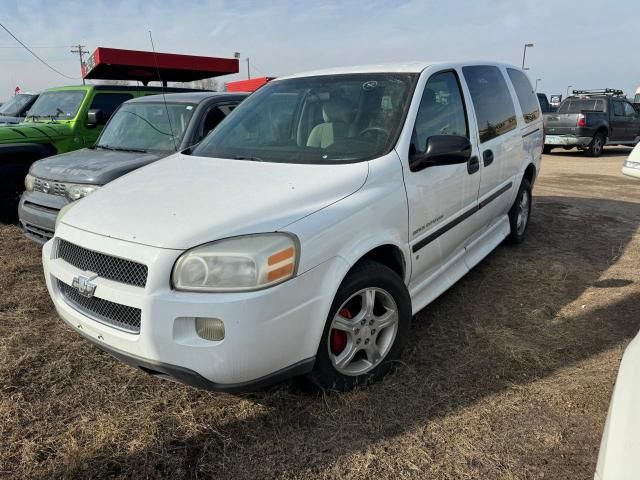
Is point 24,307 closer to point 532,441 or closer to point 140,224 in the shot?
point 140,224

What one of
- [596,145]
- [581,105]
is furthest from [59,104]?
[581,105]

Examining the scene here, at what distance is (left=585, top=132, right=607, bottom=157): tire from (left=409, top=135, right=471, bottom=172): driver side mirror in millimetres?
13726

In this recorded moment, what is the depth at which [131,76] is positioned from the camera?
10.0 metres

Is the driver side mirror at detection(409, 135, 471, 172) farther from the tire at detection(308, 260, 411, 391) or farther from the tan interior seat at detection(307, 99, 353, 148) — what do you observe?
the tire at detection(308, 260, 411, 391)

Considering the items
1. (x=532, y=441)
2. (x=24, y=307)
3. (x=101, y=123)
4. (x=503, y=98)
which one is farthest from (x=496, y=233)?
(x=101, y=123)

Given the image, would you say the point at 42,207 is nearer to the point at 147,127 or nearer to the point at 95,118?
the point at 147,127

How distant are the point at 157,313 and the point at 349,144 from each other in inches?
58.9

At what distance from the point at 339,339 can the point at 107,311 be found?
1.16 m

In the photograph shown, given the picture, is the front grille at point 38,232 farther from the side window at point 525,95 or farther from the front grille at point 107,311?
the side window at point 525,95

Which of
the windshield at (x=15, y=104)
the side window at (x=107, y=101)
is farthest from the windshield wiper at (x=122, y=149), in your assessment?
the windshield at (x=15, y=104)

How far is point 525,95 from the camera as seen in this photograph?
504 cm

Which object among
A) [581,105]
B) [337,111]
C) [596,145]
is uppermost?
[337,111]

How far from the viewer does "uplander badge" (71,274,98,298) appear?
2320 millimetres

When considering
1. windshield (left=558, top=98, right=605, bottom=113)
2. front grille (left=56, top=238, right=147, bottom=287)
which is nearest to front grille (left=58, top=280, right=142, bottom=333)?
front grille (left=56, top=238, right=147, bottom=287)
